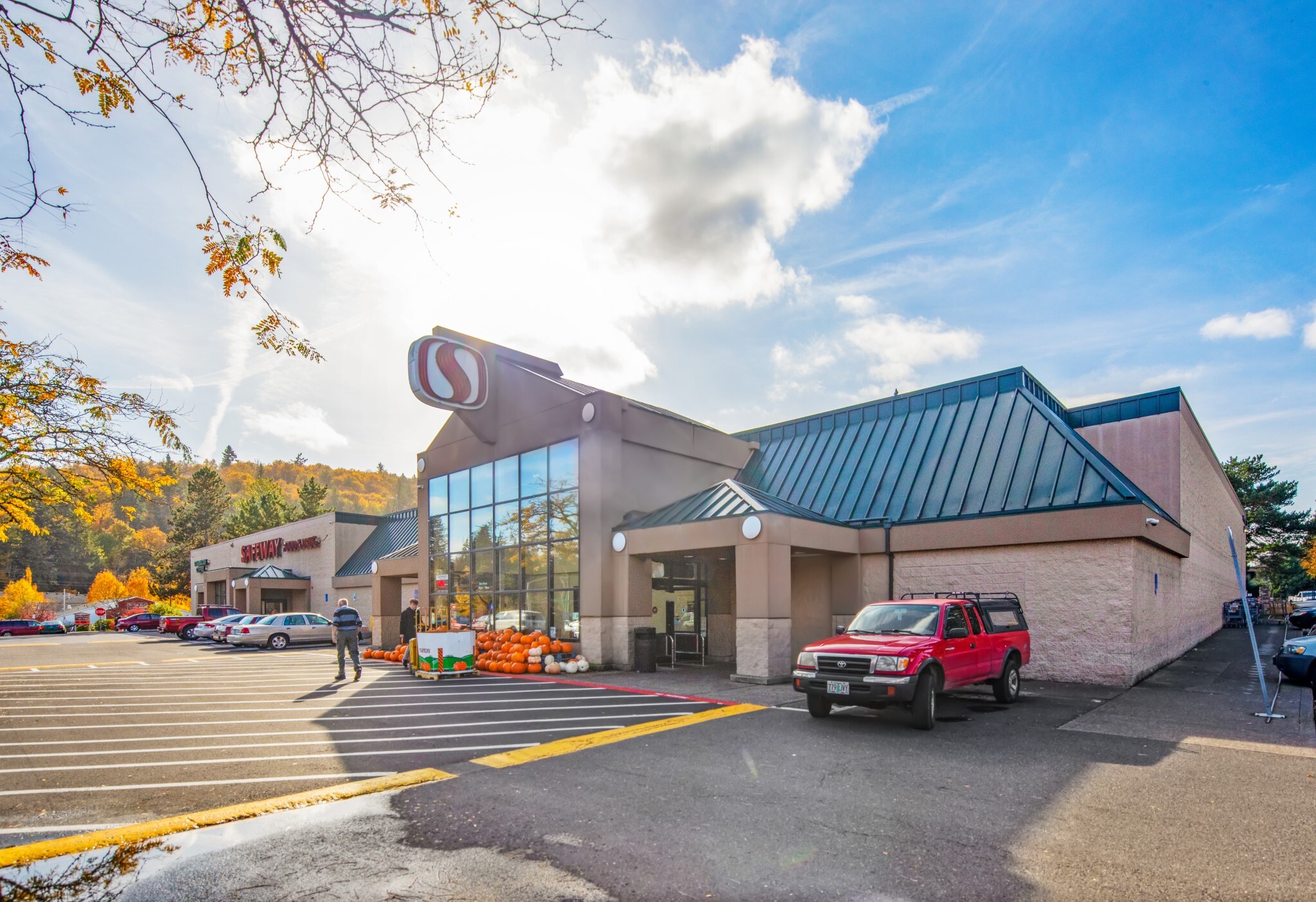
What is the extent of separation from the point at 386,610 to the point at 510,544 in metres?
8.59

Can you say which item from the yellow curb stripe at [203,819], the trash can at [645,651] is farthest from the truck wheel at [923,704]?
the trash can at [645,651]

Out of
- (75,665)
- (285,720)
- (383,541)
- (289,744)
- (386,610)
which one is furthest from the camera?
(383,541)

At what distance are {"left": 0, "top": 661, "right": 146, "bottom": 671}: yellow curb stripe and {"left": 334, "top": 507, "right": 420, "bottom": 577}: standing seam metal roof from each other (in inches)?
602

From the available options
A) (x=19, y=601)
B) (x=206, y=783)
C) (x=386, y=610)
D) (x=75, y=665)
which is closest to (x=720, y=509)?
(x=206, y=783)

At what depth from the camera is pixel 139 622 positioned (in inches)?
1789

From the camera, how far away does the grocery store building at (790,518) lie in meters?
14.5

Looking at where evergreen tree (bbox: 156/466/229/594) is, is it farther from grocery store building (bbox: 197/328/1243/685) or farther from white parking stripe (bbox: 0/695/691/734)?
white parking stripe (bbox: 0/695/691/734)

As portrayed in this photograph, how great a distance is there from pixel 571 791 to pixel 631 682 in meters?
8.75

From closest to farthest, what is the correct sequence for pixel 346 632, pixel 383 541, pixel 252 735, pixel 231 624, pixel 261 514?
pixel 252 735, pixel 346 632, pixel 231 624, pixel 383 541, pixel 261 514

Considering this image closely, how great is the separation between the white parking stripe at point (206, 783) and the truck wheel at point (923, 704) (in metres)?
6.56

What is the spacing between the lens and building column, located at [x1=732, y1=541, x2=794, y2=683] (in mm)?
14352

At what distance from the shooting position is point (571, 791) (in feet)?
21.4

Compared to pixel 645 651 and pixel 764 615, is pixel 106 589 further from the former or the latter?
pixel 764 615

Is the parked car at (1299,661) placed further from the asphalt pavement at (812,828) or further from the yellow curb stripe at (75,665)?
the yellow curb stripe at (75,665)
